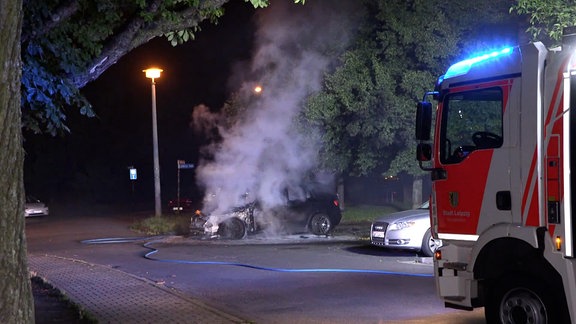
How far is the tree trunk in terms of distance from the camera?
13.9 ft

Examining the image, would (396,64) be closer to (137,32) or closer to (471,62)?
(137,32)

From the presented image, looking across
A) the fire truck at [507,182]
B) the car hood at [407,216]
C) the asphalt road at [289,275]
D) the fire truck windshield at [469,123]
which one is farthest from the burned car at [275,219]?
the fire truck windshield at [469,123]

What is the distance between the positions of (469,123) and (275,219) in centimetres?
1278

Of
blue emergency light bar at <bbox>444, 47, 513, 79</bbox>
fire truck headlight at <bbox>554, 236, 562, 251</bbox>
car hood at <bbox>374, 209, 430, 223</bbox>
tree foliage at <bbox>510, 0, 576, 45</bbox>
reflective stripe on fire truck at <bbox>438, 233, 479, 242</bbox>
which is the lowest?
car hood at <bbox>374, 209, 430, 223</bbox>

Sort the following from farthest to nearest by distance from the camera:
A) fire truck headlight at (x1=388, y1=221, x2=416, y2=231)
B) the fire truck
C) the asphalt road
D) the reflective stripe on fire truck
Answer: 1. fire truck headlight at (x1=388, y1=221, x2=416, y2=231)
2. the asphalt road
3. the reflective stripe on fire truck
4. the fire truck

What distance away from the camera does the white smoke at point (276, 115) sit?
67.0 feet

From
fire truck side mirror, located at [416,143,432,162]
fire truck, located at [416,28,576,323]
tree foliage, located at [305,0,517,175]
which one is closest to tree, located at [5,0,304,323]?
fire truck side mirror, located at [416,143,432,162]

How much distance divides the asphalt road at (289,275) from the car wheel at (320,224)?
39cm

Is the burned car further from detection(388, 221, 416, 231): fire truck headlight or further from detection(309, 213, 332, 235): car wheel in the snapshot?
detection(388, 221, 416, 231): fire truck headlight

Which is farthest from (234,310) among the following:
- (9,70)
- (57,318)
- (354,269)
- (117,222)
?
(117,222)

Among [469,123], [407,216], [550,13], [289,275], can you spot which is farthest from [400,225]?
[469,123]

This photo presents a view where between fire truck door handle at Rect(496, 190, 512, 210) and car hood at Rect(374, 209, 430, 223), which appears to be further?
car hood at Rect(374, 209, 430, 223)

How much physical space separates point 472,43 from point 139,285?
13148mm

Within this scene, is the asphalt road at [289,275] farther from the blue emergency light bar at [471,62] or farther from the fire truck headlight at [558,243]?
the blue emergency light bar at [471,62]
